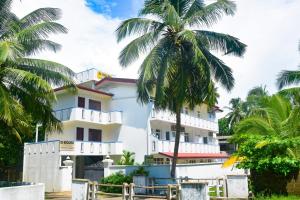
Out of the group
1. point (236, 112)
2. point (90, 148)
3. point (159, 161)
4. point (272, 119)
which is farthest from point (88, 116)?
point (236, 112)

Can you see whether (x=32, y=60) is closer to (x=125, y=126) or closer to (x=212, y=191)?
(x=212, y=191)

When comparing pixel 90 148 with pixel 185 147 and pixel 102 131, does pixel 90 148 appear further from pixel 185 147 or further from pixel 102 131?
pixel 185 147

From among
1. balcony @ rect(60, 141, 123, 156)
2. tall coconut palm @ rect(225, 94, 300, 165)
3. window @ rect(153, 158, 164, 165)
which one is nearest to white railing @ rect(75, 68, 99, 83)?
balcony @ rect(60, 141, 123, 156)

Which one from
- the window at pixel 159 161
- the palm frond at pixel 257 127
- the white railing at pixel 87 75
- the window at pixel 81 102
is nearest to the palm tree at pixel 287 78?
the palm frond at pixel 257 127

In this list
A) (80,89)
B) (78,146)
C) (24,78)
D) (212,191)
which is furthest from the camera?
(80,89)

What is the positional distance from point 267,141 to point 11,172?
24.9 meters

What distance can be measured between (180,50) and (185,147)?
52.9 ft

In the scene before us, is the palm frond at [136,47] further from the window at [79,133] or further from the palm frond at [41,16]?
the window at [79,133]

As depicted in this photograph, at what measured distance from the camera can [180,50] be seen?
21828 mm

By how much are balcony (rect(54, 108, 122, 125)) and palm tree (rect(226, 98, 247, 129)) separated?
109 ft

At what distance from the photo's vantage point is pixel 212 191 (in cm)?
2064

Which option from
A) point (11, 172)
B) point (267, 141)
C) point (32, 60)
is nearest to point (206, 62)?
point (267, 141)

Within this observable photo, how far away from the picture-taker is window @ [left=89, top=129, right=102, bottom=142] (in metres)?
33.1

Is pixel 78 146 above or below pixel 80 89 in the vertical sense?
below
